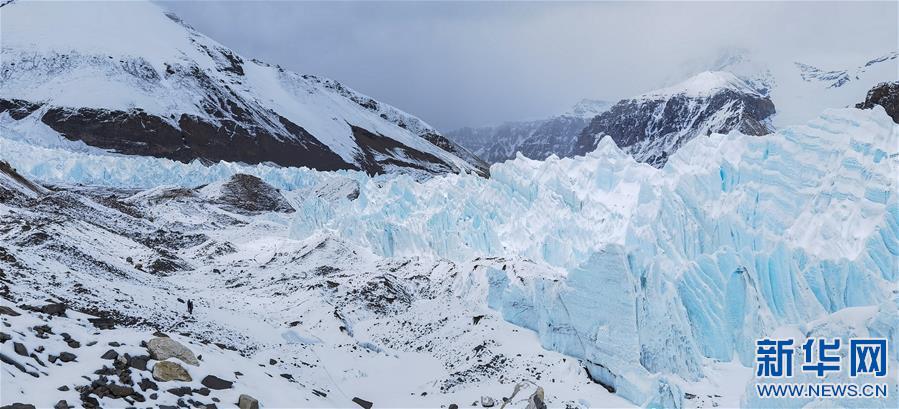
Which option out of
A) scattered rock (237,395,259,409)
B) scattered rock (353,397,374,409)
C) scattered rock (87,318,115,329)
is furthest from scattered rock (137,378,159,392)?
scattered rock (353,397,374,409)

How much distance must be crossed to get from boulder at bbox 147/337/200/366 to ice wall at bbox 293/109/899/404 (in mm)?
10030

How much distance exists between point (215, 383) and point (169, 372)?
835 mm

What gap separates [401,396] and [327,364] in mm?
2691

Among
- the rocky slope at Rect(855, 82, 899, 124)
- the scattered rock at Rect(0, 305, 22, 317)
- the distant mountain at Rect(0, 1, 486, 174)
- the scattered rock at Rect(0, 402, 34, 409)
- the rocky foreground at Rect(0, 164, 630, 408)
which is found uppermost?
the rocky slope at Rect(855, 82, 899, 124)

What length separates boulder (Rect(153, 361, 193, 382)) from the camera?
37.0 ft

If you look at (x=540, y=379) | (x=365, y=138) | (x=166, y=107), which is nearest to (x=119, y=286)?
(x=540, y=379)

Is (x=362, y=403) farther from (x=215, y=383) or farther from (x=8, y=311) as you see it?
(x=8, y=311)

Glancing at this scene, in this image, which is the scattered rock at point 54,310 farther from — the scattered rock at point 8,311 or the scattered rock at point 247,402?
the scattered rock at point 247,402

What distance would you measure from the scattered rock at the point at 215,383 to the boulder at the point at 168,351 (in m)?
0.49

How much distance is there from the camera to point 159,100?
144 m

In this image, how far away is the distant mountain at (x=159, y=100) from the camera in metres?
130

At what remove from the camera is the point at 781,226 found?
88.0 feet

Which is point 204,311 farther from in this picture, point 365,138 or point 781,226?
point 365,138

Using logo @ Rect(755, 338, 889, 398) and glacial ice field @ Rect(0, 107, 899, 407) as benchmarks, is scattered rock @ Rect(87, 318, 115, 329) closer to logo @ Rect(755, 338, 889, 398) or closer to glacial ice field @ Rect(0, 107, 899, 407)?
glacial ice field @ Rect(0, 107, 899, 407)
